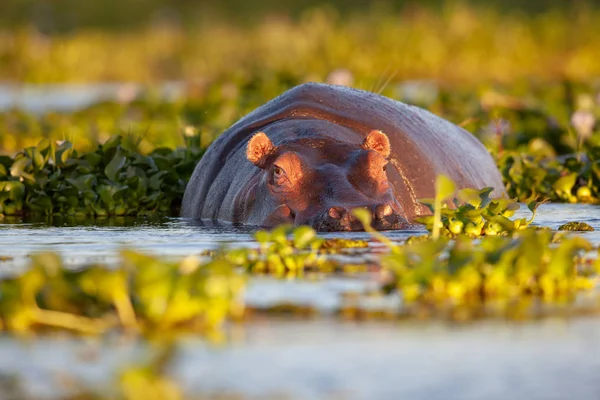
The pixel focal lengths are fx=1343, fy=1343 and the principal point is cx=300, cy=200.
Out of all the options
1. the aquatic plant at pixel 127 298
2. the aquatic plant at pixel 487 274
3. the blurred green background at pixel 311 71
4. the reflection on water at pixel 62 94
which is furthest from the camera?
the reflection on water at pixel 62 94

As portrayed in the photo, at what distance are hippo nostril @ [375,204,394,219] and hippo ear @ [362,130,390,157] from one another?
25.8 inches

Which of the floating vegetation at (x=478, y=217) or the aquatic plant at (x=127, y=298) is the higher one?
the floating vegetation at (x=478, y=217)

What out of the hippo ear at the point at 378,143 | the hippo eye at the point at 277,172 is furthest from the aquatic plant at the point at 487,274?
the hippo ear at the point at 378,143

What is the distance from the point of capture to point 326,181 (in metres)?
6.65

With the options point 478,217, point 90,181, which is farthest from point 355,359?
point 90,181

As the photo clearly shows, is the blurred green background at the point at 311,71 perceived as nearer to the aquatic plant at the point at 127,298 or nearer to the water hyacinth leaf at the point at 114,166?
the water hyacinth leaf at the point at 114,166

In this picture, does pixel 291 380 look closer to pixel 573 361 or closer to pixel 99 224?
pixel 573 361

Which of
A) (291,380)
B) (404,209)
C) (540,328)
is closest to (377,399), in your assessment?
(291,380)

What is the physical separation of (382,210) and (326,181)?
427 mm

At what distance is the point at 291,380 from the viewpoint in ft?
11.6

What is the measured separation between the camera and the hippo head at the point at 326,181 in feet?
21.0

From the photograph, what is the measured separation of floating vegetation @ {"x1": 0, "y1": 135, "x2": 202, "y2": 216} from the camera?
8.40 metres

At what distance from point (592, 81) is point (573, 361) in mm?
13647

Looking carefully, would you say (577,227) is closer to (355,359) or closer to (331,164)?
(331,164)
